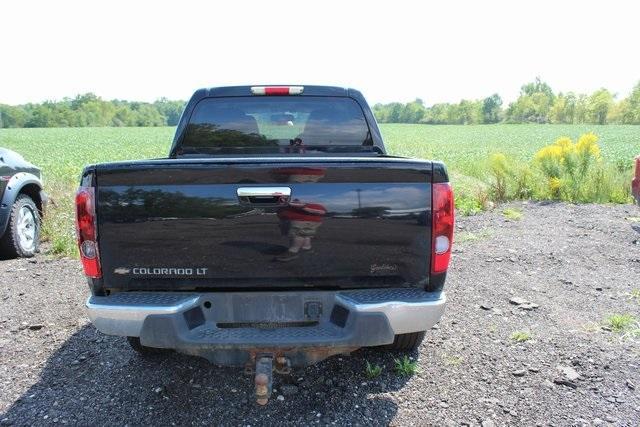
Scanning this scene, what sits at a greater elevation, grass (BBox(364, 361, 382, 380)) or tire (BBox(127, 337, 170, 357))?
tire (BBox(127, 337, 170, 357))

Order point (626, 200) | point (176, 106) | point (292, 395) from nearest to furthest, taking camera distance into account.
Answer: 1. point (292, 395)
2. point (626, 200)
3. point (176, 106)

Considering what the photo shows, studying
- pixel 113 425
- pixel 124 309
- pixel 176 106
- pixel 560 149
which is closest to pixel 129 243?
pixel 124 309

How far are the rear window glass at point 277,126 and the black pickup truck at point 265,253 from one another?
1780 millimetres

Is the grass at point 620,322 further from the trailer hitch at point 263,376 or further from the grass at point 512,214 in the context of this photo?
the grass at point 512,214

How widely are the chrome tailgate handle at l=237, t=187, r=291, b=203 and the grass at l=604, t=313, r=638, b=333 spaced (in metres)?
3.24

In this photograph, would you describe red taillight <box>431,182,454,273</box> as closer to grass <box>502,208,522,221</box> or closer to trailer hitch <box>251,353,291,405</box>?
trailer hitch <box>251,353,291,405</box>

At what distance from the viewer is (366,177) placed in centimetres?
245

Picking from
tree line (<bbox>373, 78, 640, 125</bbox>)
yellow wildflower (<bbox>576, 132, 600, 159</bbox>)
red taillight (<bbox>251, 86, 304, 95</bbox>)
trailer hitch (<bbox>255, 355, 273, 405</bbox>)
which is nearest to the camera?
trailer hitch (<bbox>255, 355, 273, 405</bbox>)

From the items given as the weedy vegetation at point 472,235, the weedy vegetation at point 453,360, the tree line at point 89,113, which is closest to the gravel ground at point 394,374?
the weedy vegetation at point 453,360

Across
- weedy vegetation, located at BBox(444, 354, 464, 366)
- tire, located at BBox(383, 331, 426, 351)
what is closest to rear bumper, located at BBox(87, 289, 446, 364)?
tire, located at BBox(383, 331, 426, 351)

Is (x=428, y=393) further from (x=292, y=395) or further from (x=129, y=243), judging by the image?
(x=129, y=243)

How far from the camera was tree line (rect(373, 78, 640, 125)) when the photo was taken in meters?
102

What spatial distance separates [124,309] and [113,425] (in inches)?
34.9

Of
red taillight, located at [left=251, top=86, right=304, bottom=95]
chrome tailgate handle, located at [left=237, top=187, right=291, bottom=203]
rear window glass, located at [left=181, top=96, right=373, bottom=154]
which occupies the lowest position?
chrome tailgate handle, located at [left=237, top=187, right=291, bottom=203]
